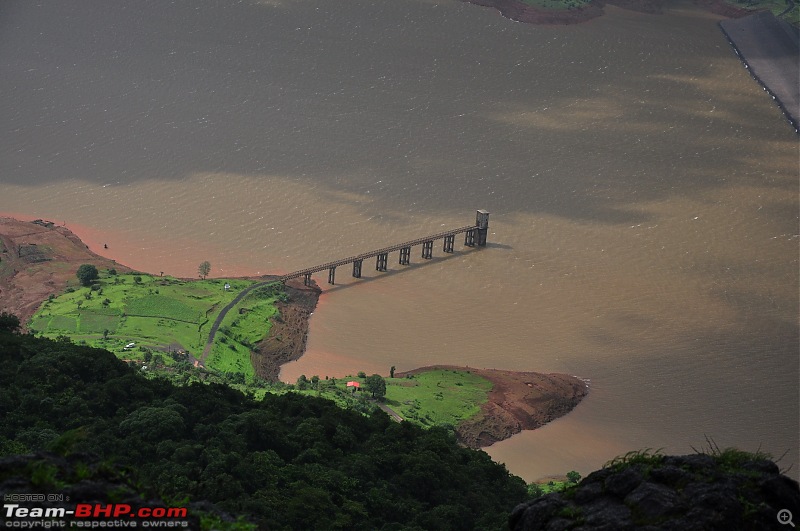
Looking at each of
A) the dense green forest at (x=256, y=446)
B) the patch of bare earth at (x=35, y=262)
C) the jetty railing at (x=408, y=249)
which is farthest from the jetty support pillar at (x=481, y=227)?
the dense green forest at (x=256, y=446)

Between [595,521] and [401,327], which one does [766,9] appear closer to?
[401,327]

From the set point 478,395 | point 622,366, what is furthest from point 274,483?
point 622,366

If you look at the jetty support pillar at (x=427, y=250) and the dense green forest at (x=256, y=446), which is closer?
the dense green forest at (x=256, y=446)

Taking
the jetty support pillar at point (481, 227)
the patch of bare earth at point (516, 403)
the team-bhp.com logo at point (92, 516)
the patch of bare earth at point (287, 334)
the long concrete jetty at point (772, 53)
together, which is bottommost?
the patch of bare earth at point (516, 403)

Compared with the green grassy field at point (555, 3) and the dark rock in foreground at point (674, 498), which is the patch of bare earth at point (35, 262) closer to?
the dark rock in foreground at point (674, 498)

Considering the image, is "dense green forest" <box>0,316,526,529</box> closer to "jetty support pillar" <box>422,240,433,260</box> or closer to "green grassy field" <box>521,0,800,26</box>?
"jetty support pillar" <box>422,240,433,260</box>

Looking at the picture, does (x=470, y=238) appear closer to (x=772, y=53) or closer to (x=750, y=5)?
(x=772, y=53)

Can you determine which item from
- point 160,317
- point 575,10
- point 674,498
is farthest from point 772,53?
point 674,498
